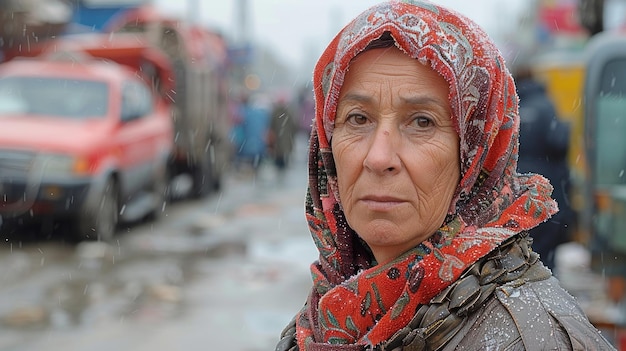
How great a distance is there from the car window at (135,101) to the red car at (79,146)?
0.02 metres

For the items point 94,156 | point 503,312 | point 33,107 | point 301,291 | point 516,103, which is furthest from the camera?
point 33,107

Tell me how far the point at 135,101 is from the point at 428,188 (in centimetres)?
1050

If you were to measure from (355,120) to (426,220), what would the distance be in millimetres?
278

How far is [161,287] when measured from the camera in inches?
321

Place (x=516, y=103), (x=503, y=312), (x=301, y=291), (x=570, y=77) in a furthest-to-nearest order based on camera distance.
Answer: (x=570, y=77)
(x=301, y=291)
(x=516, y=103)
(x=503, y=312)

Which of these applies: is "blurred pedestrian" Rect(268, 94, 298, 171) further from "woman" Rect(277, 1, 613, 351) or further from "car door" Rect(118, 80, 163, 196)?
"woman" Rect(277, 1, 613, 351)

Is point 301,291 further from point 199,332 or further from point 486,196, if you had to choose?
point 486,196

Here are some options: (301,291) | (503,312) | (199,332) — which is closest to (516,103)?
(503,312)

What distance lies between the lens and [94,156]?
32.4 ft

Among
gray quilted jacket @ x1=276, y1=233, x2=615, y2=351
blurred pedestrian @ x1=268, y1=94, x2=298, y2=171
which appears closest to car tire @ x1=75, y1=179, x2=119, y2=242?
blurred pedestrian @ x1=268, y1=94, x2=298, y2=171

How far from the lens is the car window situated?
11.4 meters

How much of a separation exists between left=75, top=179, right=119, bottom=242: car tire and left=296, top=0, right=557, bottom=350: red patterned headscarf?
8385 millimetres

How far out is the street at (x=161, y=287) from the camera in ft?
21.5

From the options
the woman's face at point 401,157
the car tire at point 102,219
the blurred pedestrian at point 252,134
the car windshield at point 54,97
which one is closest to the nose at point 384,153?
the woman's face at point 401,157
